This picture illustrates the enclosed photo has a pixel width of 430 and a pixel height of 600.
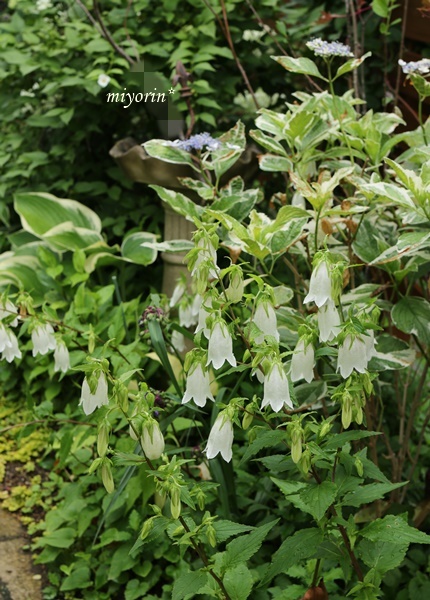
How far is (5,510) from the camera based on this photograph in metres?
2.48

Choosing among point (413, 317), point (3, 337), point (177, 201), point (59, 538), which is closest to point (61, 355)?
point (3, 337)

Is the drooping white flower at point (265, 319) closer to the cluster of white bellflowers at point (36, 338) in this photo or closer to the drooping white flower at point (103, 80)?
the cluster of white bellflowers at point (36, 338)

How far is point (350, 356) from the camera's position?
4.22 feet

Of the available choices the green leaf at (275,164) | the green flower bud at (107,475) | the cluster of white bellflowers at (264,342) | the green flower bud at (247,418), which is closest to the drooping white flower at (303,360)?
the cluster of white bellflowers at (264,342)

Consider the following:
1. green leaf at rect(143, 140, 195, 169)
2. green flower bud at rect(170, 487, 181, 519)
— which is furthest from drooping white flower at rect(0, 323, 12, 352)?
green leaf at rect(143, 140, 195, 169)

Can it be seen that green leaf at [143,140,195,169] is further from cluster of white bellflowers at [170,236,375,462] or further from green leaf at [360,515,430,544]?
green leaf at [360,515,430,544]

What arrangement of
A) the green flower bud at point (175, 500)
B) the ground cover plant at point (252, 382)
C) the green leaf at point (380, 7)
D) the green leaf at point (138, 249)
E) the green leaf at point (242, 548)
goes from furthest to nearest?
1. the green leaf at point (138, 249)
2. the green leaf at point (380, 7)
3. the green leaf at point (242, 548)
4. the ground cover plant at point (252, 382)
5. the green flower bud at point (175, 500)

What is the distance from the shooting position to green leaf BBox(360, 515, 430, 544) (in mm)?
1352

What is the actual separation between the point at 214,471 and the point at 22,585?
25.5 inches

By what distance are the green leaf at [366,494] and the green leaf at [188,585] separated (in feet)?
0.92

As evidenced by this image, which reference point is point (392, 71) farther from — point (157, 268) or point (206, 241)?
point (206, 241)

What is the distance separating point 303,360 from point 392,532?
33 centimetres

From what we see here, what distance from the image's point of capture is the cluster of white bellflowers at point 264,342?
1257 millimetres

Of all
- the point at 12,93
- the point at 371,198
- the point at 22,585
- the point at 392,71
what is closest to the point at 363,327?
the point at 371,198
